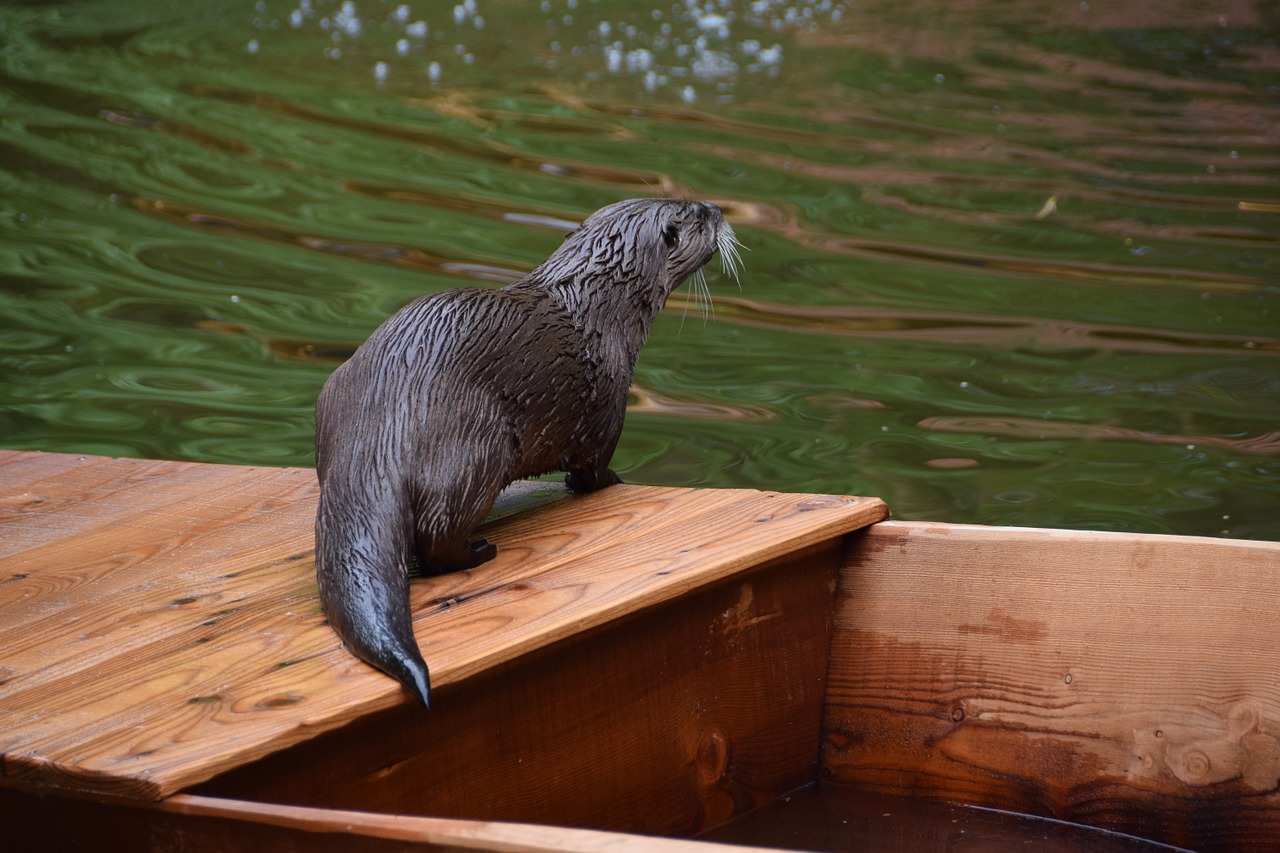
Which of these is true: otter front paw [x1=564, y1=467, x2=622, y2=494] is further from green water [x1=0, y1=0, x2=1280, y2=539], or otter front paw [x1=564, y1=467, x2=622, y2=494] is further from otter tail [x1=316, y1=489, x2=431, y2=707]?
green water [x1=0, y1=0, x2=1280, y2=539]

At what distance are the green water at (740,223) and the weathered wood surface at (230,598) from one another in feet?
5.34

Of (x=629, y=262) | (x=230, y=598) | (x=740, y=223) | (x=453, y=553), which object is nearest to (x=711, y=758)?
(x=453, y=553)

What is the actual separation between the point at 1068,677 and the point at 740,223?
4579 millimetres

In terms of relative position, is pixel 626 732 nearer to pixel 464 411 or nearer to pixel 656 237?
pixel 464 411

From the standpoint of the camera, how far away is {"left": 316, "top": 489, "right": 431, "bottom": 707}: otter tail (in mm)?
1693

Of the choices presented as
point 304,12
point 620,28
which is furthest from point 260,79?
point 620,28

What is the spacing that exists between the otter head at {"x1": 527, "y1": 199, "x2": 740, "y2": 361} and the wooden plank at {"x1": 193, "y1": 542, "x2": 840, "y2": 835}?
1.84ft

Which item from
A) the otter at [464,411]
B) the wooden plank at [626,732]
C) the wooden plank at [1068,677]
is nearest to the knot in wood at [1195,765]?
the wooden plank at [1068,677]

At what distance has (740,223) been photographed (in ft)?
21.6

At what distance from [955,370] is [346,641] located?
348 centimetres

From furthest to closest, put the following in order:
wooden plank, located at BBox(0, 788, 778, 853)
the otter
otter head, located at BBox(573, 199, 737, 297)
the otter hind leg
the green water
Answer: the green water, otter head, located at BBox(573, 199, 737, 297), the otter hind leg, the otter, wooden plank, located at BBox(0, 788, 778, 853)

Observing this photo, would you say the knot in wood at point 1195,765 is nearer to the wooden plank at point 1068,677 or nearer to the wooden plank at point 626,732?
the wooden plank at point 1068,677

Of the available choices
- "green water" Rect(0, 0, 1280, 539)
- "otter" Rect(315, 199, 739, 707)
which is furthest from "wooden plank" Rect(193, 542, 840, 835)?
"green water" Rect(0, 0, 1280, 539)

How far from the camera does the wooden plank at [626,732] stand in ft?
5.68
